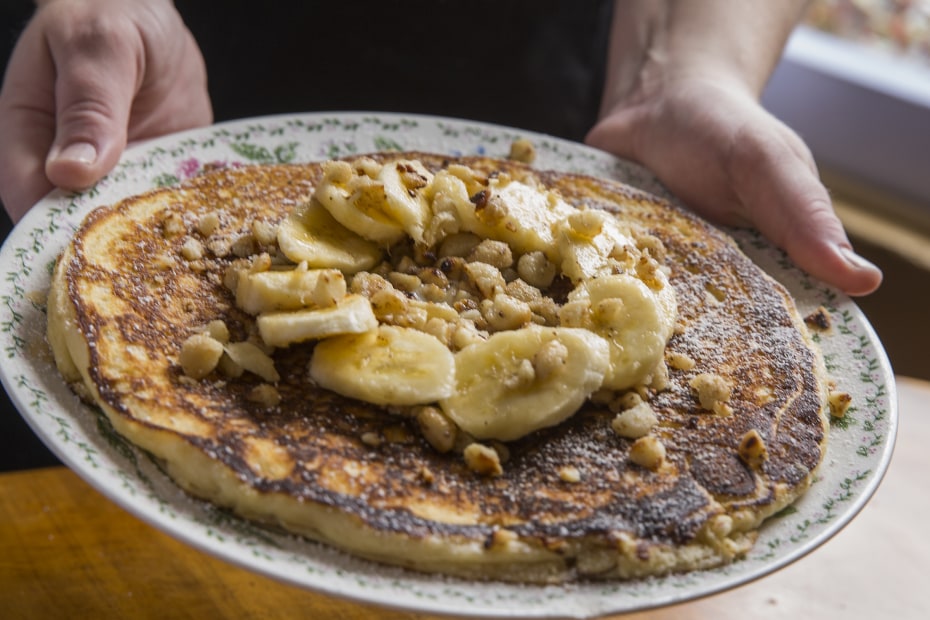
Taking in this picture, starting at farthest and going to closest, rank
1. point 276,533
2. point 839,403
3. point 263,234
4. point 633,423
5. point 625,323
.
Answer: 1. point 263,234
2. point 839,403
3. point 625,323
4. point 633,423
5. point 276,533

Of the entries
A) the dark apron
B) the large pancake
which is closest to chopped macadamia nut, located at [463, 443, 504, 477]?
the large pancake

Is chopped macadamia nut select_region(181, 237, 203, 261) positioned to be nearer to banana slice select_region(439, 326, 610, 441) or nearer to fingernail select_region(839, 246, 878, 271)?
banana slice select_region(439, 326, 610, 441)

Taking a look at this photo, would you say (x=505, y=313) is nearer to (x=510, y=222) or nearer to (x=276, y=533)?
(x=510, y=222)

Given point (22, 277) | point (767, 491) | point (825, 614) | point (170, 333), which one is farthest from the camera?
point (825, 614)

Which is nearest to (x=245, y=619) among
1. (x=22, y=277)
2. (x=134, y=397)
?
(x=134, y=397)

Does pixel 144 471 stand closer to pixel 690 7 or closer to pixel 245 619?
pixel 245 619

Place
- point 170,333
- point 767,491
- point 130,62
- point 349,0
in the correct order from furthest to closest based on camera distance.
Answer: point 349,0 < point 130,62 < point 170,333 < point 767,491

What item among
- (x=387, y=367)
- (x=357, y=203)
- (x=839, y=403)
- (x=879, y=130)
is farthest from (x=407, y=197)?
(x=879, y=130)
